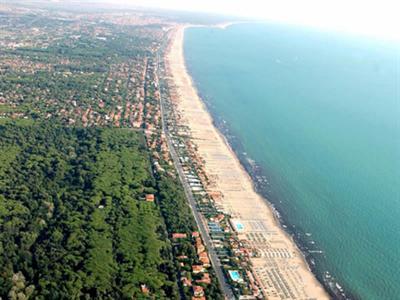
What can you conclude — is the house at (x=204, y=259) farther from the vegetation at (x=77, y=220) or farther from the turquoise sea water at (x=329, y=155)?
the turquoise sea water at (x=329, y=155)

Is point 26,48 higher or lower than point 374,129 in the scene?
higher

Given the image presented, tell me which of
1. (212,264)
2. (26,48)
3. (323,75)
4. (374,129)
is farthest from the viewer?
(323,75)

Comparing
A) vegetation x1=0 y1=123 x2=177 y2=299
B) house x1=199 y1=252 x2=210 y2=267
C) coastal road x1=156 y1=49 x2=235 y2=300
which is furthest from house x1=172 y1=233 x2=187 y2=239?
house x1=199 y1=252 x2=210 y2=267

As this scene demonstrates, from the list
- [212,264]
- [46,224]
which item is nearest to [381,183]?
[212,264]

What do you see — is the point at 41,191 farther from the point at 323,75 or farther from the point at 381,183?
the point at 323,75

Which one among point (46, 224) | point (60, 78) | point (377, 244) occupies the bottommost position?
point (377, 244)

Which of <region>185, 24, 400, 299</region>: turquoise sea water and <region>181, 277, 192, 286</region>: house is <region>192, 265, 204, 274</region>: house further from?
<region>185, 24, 400, 299</region>: turquoise sea water

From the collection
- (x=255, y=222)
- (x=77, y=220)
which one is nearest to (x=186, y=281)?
(x=77, y=220)

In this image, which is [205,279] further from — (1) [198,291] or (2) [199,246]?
(2) [199,246]
